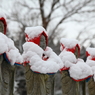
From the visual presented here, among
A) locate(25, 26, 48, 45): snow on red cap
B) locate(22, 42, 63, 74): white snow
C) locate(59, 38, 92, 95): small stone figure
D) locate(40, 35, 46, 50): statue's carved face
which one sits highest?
locate(25, 26, 48, 45): snow on red cap

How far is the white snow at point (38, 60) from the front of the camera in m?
3.02

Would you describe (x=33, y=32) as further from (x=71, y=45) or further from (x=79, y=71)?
(x=79, y=71)

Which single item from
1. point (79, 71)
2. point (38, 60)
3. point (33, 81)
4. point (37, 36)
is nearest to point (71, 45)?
point (79, 71)

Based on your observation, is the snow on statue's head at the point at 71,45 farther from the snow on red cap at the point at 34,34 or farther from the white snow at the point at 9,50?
the white snow at the point at 9,50

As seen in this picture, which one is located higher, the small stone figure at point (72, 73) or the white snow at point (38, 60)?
the white snow at point (38, 60)

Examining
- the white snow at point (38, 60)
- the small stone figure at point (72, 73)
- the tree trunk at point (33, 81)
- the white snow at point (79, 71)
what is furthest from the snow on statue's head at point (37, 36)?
the white snow at point (79, 71)

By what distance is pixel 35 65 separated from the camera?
3033mm

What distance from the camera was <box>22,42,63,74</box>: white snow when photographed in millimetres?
3018

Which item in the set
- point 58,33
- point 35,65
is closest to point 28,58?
point 35,65

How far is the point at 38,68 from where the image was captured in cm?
300

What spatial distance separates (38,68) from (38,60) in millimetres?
145

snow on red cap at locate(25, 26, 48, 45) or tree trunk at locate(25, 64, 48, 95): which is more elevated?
snow on red cap at locate(25, 26, 48, 45)

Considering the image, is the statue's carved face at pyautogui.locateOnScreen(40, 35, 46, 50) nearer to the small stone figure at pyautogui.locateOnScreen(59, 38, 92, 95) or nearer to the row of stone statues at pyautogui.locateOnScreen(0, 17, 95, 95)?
the row of stone statues at pyautogui.locateOnScreen(0, 17, 95, 95)

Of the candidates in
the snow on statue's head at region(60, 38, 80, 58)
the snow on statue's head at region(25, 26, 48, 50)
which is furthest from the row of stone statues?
the snow on statue's head at region(60, 38, 80, 58)
